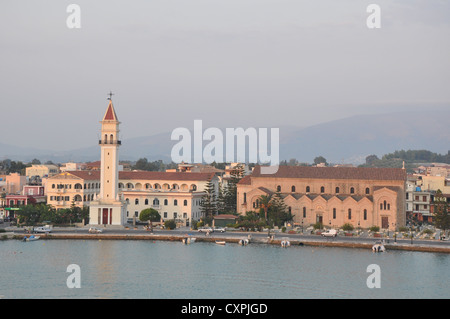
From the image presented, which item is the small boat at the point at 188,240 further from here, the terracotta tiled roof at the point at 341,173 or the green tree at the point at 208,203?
the terracotta tiled roof at the point at 341,173

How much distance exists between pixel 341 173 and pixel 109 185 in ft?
68.3

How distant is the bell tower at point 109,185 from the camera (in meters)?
64.9

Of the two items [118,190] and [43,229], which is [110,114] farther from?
[43,229]

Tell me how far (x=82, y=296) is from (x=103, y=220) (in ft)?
91.6

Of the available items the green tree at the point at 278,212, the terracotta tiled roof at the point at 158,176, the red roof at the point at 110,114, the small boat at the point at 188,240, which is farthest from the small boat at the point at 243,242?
the red roof at the point at 110,114

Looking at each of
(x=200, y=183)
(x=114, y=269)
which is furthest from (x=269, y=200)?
(x=114, y=269)

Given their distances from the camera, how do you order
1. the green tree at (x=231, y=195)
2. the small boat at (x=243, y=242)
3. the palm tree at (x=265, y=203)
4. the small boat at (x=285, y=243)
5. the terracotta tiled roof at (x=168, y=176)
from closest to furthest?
the small boat at (x=285, y=243) → the small boat at (x=243, y=242) → the palm tree at (x=265, y=203) → the terracotta tiled roof at (x=168, y=176) → the green tree at (x=231, y=195)

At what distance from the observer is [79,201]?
6969 centimetres

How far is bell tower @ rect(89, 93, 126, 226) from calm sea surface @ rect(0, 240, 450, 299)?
7900 mm

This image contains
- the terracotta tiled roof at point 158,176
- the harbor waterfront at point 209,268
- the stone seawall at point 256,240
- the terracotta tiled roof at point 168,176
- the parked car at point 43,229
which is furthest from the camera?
the terracotta tiled roof at point 168,176

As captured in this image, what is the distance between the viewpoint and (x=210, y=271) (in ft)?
146

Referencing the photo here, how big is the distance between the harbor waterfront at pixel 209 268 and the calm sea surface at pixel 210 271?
0.16 feet

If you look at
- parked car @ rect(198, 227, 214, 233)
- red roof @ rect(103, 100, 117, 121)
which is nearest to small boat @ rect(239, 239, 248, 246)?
parked car @ rect(198, 227, 214, 233)
